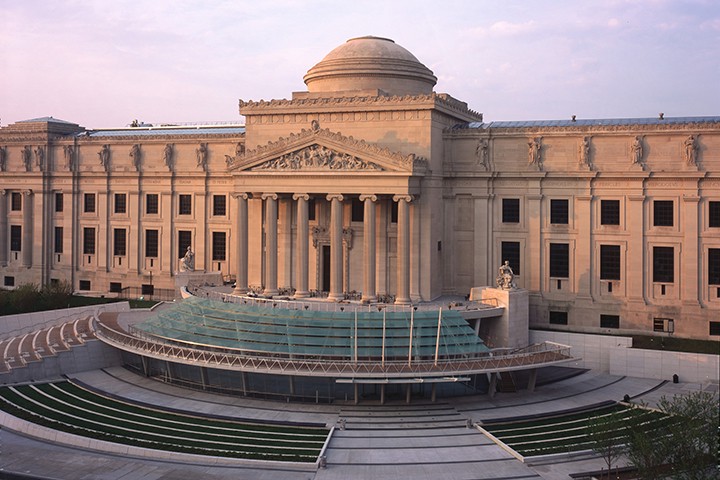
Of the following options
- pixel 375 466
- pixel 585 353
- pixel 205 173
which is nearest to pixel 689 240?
pixel 585 353

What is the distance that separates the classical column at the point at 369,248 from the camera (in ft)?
222

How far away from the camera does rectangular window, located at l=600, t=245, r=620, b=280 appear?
69312 mm

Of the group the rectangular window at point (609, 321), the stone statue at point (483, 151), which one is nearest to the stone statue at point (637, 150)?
the stone statue at point (483, 151)

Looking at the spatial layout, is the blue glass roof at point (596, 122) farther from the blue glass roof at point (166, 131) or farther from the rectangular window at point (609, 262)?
the blue glass roof at point (166, 131)

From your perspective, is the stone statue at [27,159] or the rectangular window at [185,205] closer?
the rectangular window at [185,205]

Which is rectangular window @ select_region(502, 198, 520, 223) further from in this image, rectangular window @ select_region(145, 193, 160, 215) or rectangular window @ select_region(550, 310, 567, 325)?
rectangular window @ select_region(145, 193, 160, 215)

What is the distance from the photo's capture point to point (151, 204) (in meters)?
89.5

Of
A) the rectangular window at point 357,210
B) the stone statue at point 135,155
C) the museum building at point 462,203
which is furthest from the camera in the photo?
the stone statue at point 135,155

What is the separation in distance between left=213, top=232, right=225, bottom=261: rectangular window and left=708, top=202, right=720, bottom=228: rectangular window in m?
51.9

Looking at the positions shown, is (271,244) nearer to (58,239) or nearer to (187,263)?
(187,263)

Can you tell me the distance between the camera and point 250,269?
77.1 metres

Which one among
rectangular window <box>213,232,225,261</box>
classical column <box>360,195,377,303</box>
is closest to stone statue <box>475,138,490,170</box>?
classical column <box>360,195,377,303</box>

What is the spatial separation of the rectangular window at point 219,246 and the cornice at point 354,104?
16452mm

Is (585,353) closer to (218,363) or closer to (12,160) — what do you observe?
(218,363)
